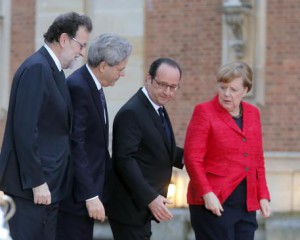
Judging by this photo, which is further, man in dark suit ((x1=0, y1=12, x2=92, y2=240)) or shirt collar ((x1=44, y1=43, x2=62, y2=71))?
shirt collar ((x1=44, y1=43, x2=62, y2=71))

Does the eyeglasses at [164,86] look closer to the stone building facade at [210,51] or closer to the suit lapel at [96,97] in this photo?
the suit lapel at [96,97]

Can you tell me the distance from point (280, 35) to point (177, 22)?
140 cm

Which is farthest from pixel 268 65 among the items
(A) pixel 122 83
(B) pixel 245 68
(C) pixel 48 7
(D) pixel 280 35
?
(B) pixel 245 68

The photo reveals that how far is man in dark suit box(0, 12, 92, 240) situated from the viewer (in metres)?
4.39

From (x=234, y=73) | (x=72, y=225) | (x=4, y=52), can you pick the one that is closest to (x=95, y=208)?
(x=72, y=225)

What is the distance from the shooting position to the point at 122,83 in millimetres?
10633

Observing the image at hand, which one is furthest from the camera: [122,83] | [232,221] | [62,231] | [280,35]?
[122,83]

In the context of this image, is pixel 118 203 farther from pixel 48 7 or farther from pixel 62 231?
pixel 48 7

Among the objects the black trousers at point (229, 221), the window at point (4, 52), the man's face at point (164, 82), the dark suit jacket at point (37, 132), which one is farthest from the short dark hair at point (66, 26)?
the window at point (4, 52)

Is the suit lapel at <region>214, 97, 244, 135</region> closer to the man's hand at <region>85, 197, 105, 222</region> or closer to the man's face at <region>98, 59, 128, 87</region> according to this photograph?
the man's face at <region>98, 59, 128, 87</region>

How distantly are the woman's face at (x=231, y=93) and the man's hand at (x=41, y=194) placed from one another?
5.01 ft

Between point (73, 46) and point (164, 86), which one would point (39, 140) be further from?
point (164, 86)

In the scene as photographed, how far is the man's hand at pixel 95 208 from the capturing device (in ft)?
15.6

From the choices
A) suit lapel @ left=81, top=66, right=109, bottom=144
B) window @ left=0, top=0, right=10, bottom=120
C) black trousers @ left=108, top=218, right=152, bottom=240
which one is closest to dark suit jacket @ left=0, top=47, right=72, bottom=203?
suit lapel @ left=81, top=66, right=109, bottom=144
